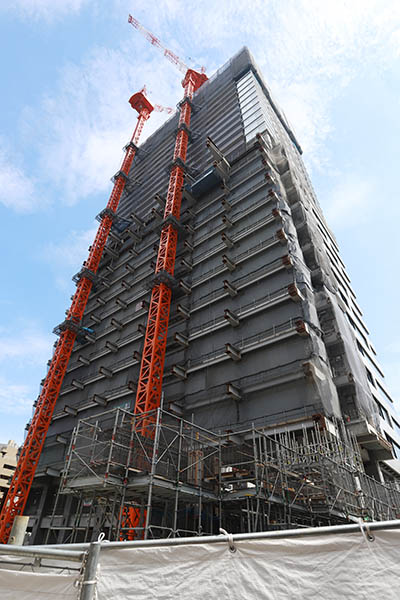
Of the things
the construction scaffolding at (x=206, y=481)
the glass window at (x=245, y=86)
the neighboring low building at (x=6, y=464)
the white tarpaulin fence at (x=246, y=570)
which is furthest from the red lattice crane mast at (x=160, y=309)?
the neighboring low building at (x=6, y=464)

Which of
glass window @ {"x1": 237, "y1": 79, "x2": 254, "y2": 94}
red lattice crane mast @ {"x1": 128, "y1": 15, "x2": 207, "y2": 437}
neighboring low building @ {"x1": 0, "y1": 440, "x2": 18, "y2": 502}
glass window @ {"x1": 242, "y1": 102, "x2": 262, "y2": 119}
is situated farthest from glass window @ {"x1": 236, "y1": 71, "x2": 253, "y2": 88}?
neighboring low building @ {"x1": 0, "y1": 440, "x2": 18, "y2": 502}

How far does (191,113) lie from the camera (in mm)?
49125

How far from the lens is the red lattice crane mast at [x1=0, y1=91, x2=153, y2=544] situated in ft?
90.7

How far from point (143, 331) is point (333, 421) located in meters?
17.9

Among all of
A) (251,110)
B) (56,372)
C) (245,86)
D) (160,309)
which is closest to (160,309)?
(160,309)

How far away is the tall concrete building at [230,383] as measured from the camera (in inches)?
505

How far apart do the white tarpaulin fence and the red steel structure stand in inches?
668

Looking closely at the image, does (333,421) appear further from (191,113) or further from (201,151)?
(191,113)

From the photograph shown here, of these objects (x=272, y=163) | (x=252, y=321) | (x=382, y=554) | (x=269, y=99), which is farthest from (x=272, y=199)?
(x=382, y=554)

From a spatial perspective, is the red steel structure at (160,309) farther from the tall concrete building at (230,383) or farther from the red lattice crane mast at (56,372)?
the red lattice crane mast at (56,372)

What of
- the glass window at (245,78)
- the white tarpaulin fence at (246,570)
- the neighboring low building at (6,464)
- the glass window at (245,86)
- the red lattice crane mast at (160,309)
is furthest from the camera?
the neighboring low building at (6,464)

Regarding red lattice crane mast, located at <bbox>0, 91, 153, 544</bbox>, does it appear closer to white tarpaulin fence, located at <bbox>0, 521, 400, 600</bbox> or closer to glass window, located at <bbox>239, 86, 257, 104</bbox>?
glass window, located at <bbox>239, 86, 257, 104</bbox>

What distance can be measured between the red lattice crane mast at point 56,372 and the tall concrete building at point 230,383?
5.45ft

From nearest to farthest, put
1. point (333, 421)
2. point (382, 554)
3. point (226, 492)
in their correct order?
1. point (382, 554)
2. point (226, 492)
3. point (333, 421)
